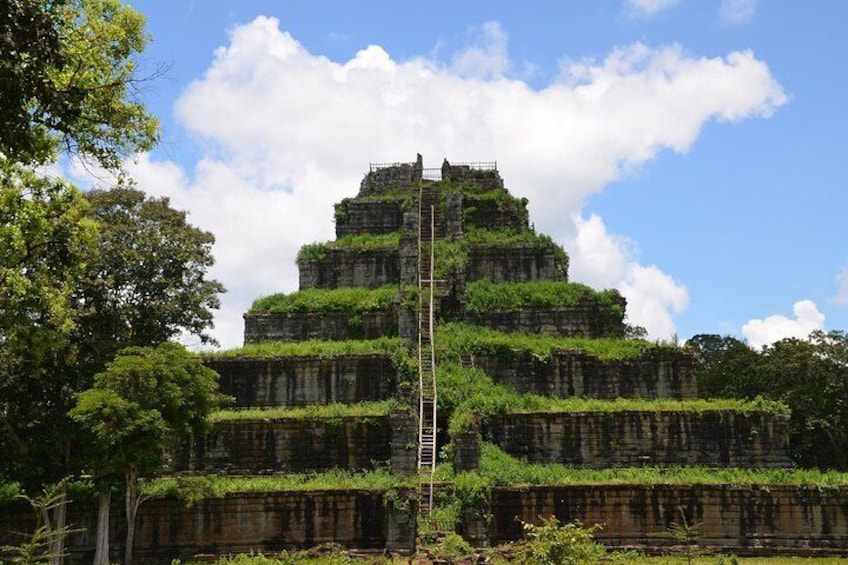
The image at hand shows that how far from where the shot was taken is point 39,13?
8773mm

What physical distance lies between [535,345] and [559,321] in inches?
82.6

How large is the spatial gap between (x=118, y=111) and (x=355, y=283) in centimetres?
1946

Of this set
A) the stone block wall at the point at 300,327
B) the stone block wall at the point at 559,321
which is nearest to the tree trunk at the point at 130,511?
the stone block wall at the point at 300,327

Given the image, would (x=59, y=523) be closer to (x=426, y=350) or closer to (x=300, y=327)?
(x=300, y=327)

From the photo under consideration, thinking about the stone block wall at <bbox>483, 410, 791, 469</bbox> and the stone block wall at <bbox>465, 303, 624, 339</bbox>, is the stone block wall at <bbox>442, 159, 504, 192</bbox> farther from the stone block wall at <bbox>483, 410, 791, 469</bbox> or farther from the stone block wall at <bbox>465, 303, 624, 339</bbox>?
the stone block wall at <bbox>483, 410, 791, 469</bbox>

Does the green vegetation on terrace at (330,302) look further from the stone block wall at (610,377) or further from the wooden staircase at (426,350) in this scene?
the stone block wall at (610,377)

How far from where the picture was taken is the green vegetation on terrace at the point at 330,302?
29.3 meters

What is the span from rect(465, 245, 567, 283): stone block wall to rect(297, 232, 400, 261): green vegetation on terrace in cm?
332

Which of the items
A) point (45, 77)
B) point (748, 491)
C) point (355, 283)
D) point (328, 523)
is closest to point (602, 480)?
point (748, 491)

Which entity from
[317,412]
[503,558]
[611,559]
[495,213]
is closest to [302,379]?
[317,412]

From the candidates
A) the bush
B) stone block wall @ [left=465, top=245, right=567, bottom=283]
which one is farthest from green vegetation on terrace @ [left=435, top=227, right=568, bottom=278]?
the bush

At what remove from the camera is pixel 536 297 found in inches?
1164

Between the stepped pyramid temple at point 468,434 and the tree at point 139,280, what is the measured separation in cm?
247

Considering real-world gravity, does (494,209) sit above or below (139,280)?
above
